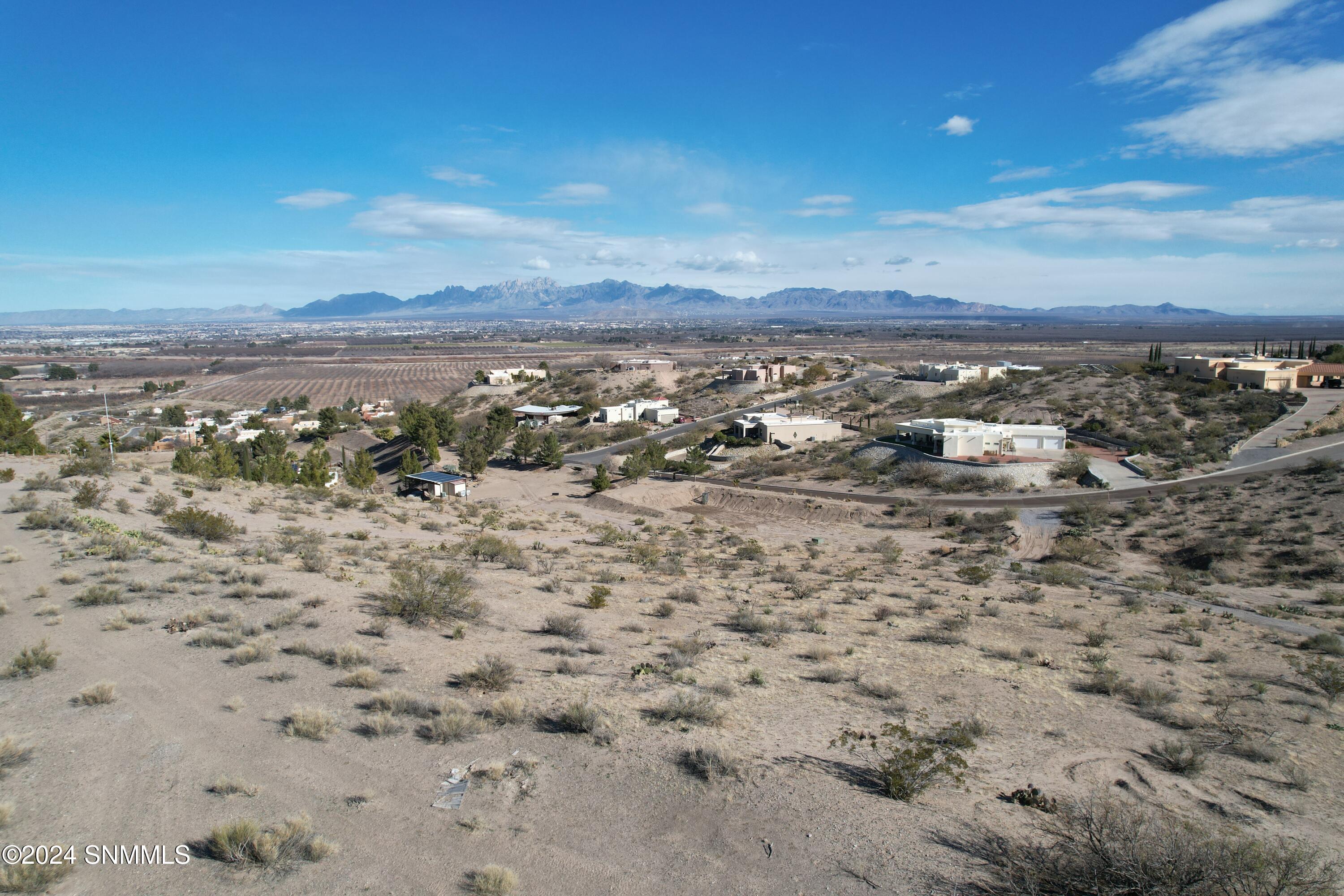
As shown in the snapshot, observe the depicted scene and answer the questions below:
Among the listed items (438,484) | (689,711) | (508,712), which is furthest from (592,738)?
(438,484)

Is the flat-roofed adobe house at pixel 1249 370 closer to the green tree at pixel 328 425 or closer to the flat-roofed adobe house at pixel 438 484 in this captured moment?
the flat-roofed adobe house at pixel 438 484

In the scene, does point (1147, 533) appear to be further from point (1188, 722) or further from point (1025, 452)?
point (1188, 722)

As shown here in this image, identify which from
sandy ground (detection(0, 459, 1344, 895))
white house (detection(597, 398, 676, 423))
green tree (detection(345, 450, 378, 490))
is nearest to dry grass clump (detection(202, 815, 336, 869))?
sandy ground (detection(0, 459, 1344, 895))

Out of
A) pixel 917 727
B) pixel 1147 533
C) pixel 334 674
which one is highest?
pixel 334 674

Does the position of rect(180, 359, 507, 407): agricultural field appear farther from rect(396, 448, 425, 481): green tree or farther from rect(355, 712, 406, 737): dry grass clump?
rect(355, 712, 406, 737): dry grass clump

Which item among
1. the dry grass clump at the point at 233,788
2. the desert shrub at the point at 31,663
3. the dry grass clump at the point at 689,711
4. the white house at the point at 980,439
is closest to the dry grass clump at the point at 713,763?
the dry grass clump at the point at 689,711

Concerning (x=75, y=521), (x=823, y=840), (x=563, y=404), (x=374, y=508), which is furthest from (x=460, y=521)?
(x=563, y=404)
